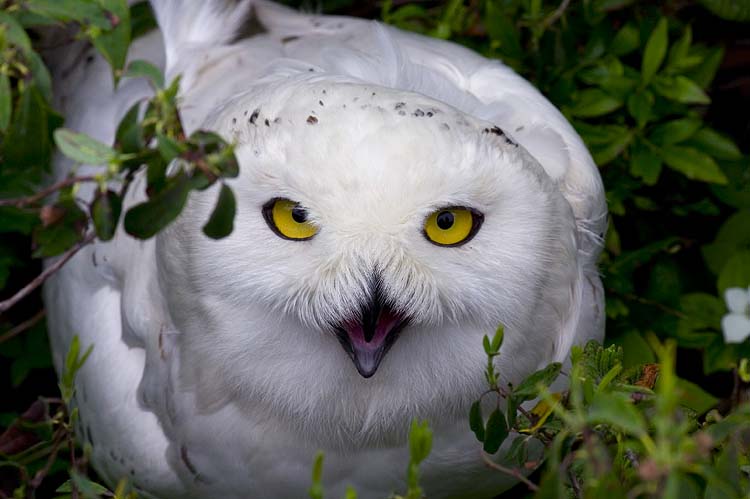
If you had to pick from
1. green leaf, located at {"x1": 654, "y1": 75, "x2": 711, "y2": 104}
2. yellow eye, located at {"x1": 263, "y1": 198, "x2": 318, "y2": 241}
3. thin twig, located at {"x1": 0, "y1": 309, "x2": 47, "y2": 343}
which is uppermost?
yellow eye, located at {"x1": 263, "y1": 198, "x2": 318, "y2": 241}

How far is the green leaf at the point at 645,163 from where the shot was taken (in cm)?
309

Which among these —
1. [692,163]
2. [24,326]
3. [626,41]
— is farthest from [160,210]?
[626,41]

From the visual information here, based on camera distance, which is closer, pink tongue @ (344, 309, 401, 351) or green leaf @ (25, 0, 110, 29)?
green leaf @ (25, 0, 110, 29)

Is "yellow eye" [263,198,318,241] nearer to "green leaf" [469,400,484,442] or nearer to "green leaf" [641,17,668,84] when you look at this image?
"green leaf" [469,400,484,442]

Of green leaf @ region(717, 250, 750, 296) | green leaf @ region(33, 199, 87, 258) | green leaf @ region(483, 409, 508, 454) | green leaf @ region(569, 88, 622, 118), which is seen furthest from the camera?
green leaf @ region(569, 88, 622, 118)

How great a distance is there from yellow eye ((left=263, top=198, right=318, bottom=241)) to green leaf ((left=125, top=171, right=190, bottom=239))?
42 centimetres

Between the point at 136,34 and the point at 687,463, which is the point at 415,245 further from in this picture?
the point at 136,34

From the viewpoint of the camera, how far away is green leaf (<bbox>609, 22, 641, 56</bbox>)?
10.8ft

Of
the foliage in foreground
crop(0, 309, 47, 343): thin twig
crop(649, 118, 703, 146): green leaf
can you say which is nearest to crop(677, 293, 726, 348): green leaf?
the foliage in foreground

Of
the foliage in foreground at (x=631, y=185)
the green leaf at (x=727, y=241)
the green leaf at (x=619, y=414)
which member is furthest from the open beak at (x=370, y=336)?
the green leaf at (x=727, y=241)

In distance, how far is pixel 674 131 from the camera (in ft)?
10.4

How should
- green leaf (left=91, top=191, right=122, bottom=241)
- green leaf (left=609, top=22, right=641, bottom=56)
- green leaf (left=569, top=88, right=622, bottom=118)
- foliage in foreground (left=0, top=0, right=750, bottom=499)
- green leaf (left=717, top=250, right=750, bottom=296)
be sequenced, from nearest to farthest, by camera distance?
green leaf (left=91, top=191, right=122, bottom=241) → foliage in foreground (left=0, top=0, right=750, bottom=499) → green leaf (left=717, top=250, right=750, bottom=296) → green leaf (left=569, top=88, right=622, bottom=118) → green leaf (left=609, top=22, right=641, bottom=56)

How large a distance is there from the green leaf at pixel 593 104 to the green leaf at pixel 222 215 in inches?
72.6

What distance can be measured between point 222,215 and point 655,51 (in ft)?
6.50
